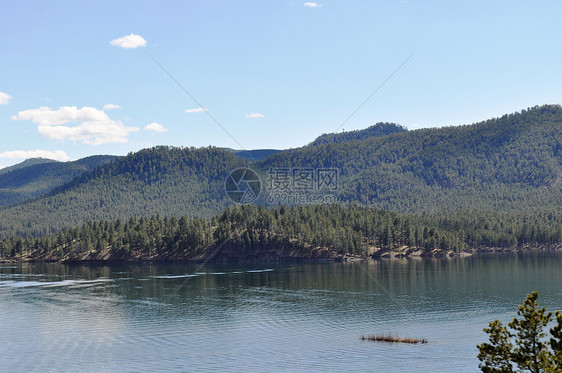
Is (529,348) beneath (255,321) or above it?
above

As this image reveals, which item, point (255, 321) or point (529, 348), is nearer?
point (529, 348)

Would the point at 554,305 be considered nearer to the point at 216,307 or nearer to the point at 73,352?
the point at 216,307

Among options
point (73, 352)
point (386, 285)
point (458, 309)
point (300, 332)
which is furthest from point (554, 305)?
point (73, 352)

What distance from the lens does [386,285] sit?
170125mm

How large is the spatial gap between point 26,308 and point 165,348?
62.2 m

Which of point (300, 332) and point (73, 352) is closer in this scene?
point (73, 352)

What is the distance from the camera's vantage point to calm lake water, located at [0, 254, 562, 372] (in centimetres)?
8531

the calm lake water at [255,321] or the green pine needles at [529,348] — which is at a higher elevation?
the green pine needles at [529,348]

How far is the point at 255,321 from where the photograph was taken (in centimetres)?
11719

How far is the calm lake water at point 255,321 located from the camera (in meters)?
85.3

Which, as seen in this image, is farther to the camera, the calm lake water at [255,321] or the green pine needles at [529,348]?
the calm lake water at [255,321]

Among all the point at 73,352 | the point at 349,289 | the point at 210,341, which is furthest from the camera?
the point at 349,289

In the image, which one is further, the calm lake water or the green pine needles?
the calm lake water

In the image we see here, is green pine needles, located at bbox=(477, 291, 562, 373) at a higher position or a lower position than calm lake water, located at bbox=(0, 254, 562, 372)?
higher
